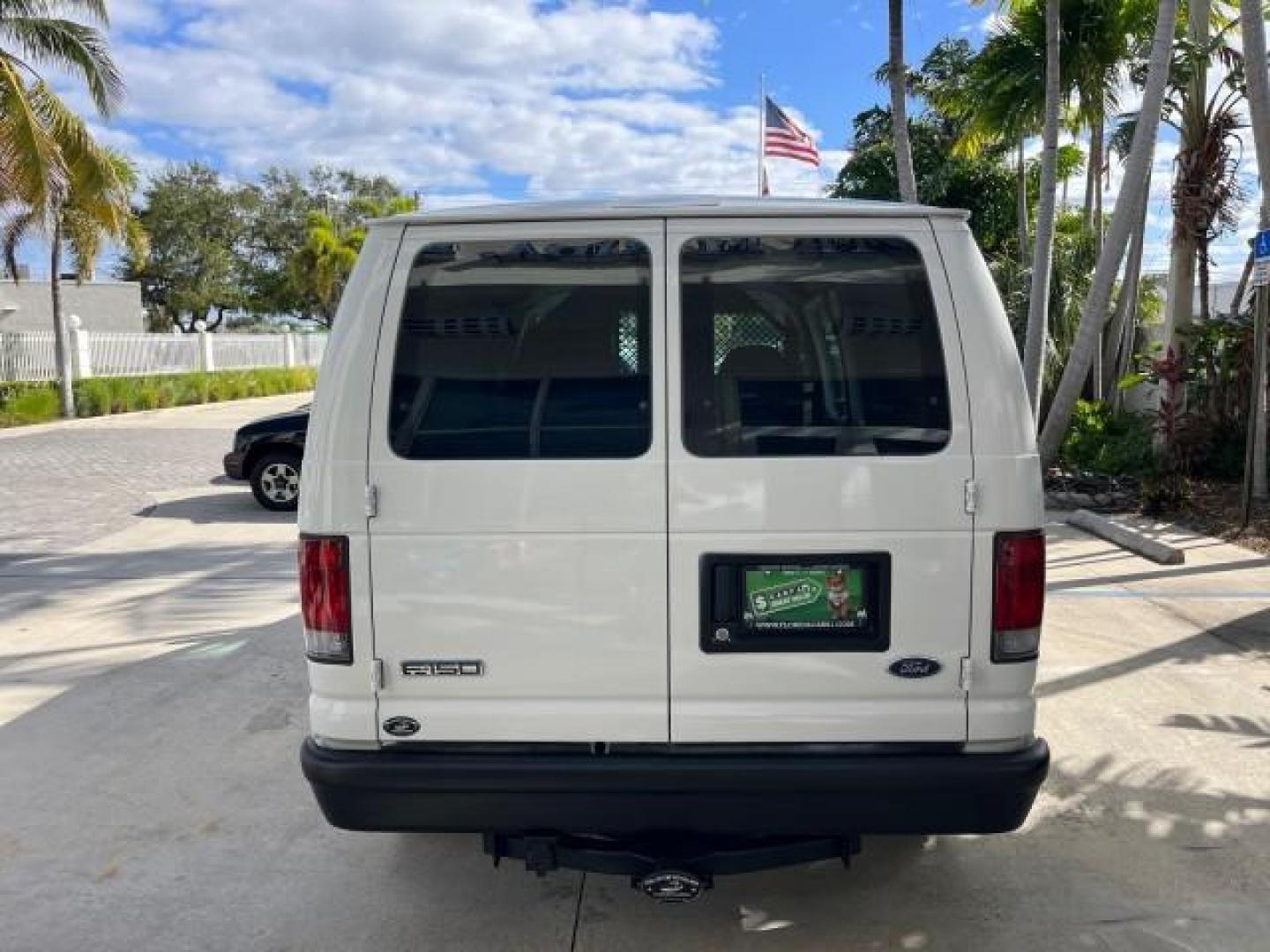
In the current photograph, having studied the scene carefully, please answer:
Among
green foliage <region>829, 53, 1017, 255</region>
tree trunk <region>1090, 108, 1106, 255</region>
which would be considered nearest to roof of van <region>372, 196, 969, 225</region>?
tree trunk <region>1090, 108, 1106, 255</region>

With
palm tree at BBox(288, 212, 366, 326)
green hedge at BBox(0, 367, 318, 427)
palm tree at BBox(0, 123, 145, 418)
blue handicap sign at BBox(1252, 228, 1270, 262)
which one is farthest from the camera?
palm tree at BBox(288, 212, 366, 326)

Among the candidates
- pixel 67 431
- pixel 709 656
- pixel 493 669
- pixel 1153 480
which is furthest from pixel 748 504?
pixel 67 431

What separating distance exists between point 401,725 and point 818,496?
1306 millimetres

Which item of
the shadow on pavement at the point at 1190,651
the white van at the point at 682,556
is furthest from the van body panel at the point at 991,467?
the shadow on pavement at the point at 1190,651

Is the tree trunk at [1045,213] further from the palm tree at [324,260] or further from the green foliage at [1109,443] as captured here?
the palm tree at [324,260]

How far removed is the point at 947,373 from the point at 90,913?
319 cm

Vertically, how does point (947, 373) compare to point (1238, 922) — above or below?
above

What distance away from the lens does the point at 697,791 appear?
275 centimetres

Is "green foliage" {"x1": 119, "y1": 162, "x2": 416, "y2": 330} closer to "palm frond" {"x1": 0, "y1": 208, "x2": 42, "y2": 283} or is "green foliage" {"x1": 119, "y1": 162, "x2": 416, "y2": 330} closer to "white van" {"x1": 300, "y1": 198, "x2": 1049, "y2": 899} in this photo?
"palm frond" {"x1": 0, "y1": 208, "x2": 42, "y2": 283}

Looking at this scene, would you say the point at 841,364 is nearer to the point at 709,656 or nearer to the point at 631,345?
the point at 631,345

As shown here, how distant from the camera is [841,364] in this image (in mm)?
2910

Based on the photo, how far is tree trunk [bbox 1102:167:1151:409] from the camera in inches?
515

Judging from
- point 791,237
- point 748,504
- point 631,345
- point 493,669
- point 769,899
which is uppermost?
point 791,237

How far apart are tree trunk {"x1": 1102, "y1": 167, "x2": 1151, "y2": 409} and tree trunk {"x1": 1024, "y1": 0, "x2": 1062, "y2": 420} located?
242 cm
